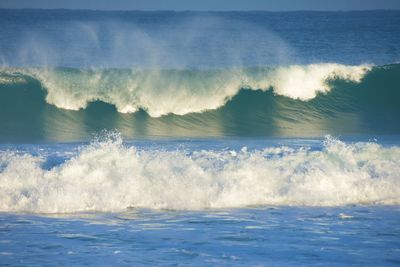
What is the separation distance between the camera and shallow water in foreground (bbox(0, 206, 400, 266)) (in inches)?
286

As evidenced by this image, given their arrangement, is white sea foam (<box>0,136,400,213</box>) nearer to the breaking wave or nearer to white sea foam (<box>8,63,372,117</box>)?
the breaking wave

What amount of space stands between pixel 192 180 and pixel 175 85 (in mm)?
9706

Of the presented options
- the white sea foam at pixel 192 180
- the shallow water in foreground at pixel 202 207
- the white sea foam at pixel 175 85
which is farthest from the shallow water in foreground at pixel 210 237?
the white sea foam at pixel 175 85

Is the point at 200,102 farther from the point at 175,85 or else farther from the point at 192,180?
the point at 192,180

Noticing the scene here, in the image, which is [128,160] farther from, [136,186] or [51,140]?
[51,140]

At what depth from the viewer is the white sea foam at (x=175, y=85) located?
61.8 feet

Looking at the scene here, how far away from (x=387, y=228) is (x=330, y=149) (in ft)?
10.5

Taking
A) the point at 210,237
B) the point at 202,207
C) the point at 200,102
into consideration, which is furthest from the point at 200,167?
the point at 200,102

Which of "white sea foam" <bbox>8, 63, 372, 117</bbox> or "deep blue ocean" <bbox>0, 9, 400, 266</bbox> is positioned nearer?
"deep blue ocean" <bbox>0, 9, 400, 266</bbox>

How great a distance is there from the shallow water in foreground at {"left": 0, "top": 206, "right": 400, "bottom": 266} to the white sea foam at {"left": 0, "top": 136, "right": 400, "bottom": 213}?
39cm

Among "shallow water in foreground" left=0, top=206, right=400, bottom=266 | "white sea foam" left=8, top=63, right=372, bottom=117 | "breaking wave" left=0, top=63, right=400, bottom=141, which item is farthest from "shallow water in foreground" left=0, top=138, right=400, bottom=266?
"white sea foam" left=8, top=63, right=372, bottom=117

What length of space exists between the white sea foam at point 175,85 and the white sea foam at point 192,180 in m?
7.49

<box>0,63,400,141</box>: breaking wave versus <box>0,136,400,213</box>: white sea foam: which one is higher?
<box>0,63,400,141</box>: breaking wave

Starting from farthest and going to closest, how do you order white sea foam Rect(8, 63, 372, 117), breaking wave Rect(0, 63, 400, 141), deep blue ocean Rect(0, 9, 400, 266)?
white sea foam Rect(8, 63, 372, 117) → breaking wave Rect(0, 63, 400, 141) → deep blue ocean Rect(0, 9, 400, 266)
